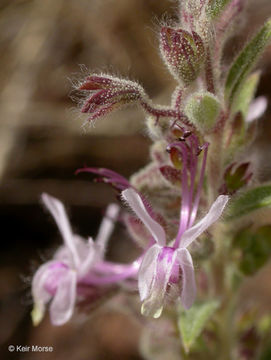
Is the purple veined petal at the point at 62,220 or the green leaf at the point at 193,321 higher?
the purple veined petal at the point at 62,220

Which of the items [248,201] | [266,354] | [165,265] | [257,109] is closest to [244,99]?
[257,109]

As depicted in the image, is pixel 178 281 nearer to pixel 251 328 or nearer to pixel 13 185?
pixel 251 328

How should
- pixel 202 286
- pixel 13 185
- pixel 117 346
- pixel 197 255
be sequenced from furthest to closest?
pixel 13 185 < pixel 117 346 < pixel 202 286 < pixel 197 255

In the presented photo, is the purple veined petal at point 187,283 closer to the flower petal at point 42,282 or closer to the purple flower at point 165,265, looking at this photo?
the purple flower at point 165,265

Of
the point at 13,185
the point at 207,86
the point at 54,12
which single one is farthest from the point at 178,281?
the point at 54,12

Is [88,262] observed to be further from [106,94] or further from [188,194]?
[106,94]

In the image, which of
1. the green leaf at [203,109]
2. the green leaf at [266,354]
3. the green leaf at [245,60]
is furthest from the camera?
the green leaf at [266,354]

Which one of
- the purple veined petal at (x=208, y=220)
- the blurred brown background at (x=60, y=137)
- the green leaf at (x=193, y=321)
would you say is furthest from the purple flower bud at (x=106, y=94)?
the blurred brown background at (x=60, y=137)
